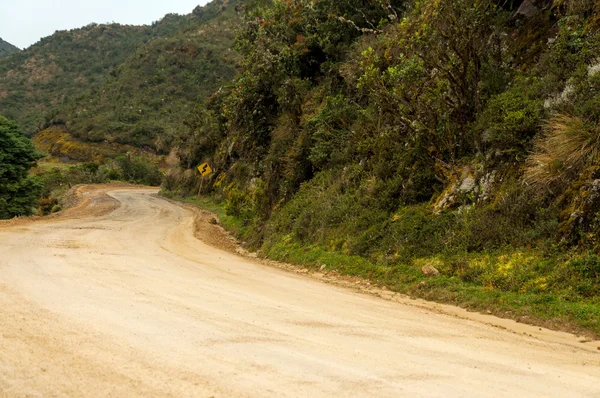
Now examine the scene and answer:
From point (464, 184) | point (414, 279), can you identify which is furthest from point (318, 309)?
point (464, 184)

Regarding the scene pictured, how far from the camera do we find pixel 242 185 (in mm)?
29969

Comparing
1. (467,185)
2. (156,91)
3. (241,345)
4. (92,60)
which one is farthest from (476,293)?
(92,60)

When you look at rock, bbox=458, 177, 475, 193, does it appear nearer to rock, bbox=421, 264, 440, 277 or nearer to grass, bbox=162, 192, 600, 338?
grass, bbox=162, 192, 600, 338

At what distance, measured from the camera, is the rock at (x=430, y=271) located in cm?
1026

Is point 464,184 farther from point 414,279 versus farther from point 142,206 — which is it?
point 142,206

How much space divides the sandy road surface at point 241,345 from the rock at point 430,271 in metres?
1.52

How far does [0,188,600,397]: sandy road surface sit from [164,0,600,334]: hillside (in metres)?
1.67

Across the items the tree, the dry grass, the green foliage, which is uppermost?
the dry grass

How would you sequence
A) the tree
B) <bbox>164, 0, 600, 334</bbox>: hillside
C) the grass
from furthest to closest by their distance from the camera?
the tree, <bbox>164, 0, 600, 334</bbox>: hillside, the grass

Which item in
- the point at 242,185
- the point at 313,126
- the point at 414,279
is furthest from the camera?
the point at 242,185

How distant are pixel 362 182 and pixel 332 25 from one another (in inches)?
404

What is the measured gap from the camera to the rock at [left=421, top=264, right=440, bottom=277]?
10.3m

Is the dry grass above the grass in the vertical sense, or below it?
above

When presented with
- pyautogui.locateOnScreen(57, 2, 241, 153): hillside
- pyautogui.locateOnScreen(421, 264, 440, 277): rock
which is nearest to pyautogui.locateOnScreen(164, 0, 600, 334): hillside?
pyautogui.locateOnScreen(421, 264, 440, 277): rock
